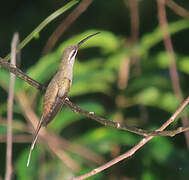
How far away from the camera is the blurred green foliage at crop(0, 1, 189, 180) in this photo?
10.1 feet

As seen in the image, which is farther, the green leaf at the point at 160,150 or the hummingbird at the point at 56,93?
the green leaf at the point at 160,150

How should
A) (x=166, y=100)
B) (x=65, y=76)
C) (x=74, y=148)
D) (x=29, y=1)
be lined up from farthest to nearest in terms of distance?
(x=29, y=1), (x=166, y=100), (x=74, y=148), (x=65, y=76)

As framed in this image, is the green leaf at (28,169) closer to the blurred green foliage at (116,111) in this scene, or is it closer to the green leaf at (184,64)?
the blurred green foliage at (116,111)

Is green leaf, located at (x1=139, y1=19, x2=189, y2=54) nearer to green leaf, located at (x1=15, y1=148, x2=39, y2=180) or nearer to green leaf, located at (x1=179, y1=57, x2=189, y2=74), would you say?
green leaf, located at (x1=179, y1=57, x2=189, y2=74)

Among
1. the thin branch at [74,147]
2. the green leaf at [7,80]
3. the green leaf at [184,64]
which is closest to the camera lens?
the green leaf at [7,80]

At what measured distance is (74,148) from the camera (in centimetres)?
307

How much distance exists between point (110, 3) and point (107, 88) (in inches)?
90.5

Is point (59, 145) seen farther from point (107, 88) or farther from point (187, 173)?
point (187, 173)

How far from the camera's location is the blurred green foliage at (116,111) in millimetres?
3084

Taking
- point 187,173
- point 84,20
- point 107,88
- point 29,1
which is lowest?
point 187,173

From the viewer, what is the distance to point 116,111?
133 inches

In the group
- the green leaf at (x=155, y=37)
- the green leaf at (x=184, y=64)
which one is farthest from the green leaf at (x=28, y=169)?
the green leaf at (x=184, y=64)

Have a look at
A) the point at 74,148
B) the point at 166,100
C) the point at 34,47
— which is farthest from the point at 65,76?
the point at 34,47

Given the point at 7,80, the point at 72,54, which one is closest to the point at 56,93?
the point at 72,54
